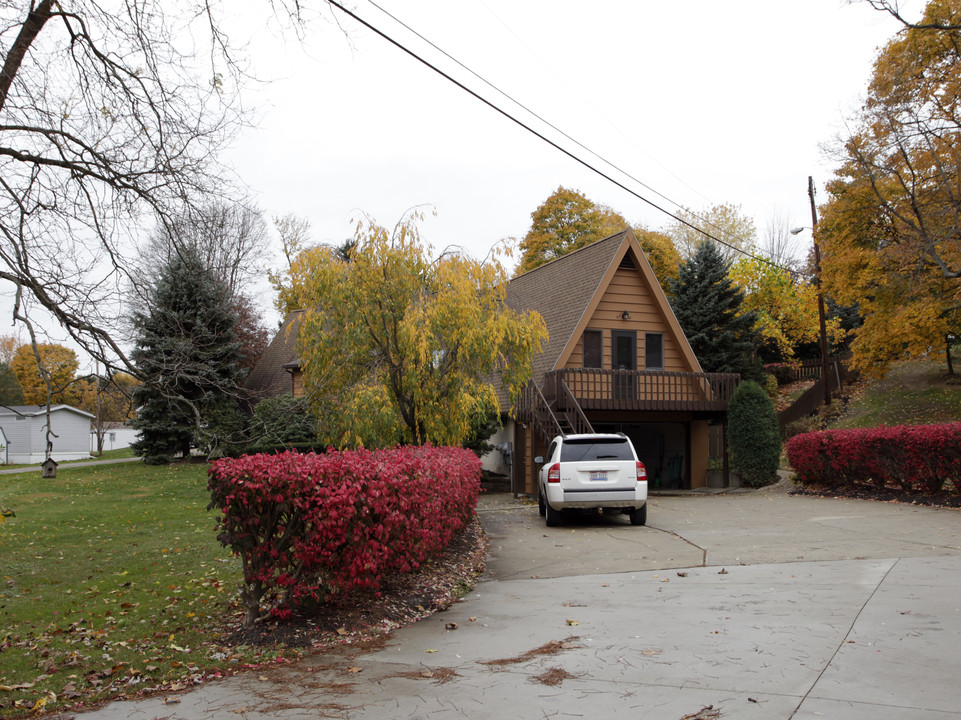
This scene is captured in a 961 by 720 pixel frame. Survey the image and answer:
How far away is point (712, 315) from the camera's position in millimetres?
36094

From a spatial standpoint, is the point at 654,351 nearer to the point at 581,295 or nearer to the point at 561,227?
the point at 581,295

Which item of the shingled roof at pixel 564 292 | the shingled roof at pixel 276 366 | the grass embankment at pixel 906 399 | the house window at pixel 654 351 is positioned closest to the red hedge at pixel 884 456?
the house window at pixel 654 351

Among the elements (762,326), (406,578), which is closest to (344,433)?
(406,578)

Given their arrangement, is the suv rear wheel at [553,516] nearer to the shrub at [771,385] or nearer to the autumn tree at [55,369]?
the autumn tree at [55,369]

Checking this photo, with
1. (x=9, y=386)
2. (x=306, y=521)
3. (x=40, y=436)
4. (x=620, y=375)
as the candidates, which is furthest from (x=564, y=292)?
(x=9, y=386)

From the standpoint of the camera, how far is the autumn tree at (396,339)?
14.9 metres

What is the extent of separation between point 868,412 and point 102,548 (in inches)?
1198

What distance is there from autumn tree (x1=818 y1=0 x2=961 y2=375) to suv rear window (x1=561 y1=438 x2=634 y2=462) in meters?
12.2

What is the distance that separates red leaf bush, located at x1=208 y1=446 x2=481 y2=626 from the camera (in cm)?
665

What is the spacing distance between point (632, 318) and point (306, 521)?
1990 cm

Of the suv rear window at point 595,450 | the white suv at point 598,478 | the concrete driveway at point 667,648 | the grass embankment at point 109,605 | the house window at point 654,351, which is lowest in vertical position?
the grass embankment at point 109,605

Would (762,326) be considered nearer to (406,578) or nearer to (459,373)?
(459,373)

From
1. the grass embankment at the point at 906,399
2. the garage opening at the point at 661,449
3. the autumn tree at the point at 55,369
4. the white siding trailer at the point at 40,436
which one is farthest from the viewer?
the white siding trailer at the point at 40,436

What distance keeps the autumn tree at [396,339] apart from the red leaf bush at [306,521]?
23.4 ft
